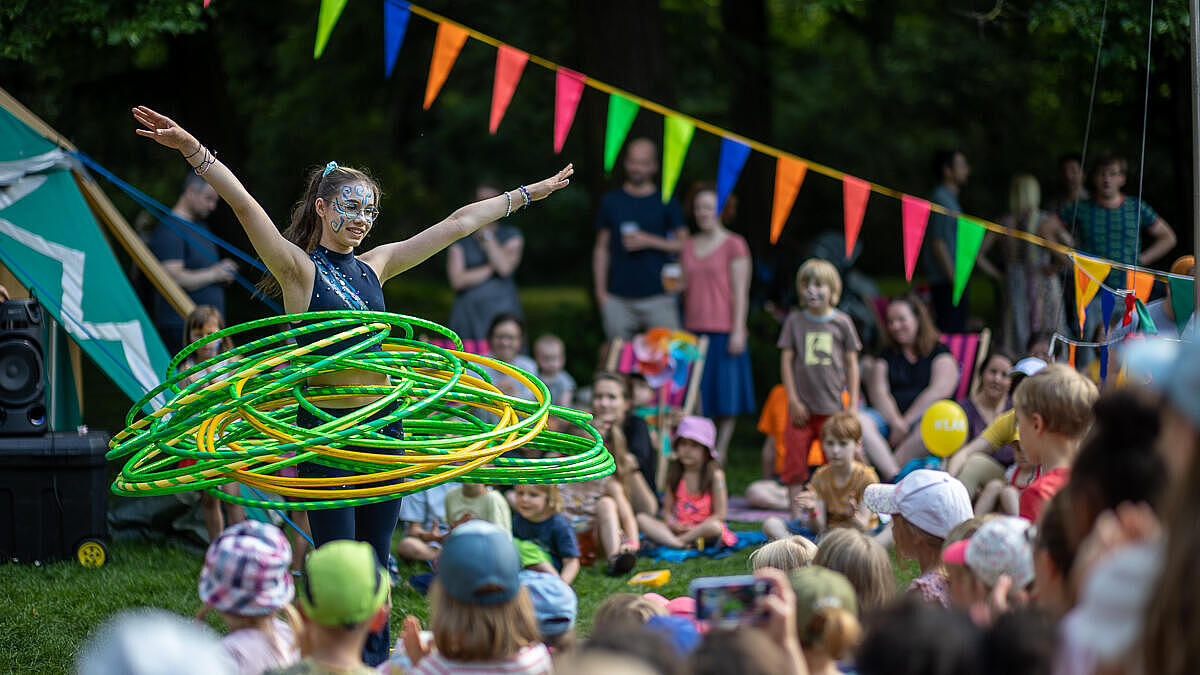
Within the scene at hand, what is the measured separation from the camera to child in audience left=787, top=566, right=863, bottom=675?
3010 millimetres

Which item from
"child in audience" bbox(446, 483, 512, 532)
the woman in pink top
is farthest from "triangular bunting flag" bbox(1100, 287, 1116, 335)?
"child in audience" bbox(446, 483, 512, 532)

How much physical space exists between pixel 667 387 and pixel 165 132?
4.80m

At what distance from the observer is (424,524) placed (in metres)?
6.76

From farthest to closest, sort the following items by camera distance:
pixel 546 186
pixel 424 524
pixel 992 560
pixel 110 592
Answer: pixel 424 524
pixel 110 592
pixel 546 186
pixel 992 560

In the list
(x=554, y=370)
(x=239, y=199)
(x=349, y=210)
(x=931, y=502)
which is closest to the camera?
(x=931, y=502)

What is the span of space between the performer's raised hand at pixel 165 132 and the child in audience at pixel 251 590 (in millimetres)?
1580

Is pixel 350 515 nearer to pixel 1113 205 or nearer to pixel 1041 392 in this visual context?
pixel 1041 392

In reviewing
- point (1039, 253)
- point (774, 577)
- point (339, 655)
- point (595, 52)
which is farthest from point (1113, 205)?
point (339, 655)

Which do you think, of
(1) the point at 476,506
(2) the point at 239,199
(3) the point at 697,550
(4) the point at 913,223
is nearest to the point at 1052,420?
(2) the point at 239,199

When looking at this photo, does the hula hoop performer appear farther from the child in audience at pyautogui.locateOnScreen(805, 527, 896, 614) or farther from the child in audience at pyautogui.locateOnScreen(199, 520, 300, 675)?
the child in audience at pyautogui.locateOnScreen(805, 527, 896, 614)

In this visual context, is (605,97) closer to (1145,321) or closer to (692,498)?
(692,498)

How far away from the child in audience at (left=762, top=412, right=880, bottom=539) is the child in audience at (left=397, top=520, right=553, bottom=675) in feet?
11.8

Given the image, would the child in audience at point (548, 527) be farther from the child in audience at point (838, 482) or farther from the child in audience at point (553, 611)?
the child in audience at point (553, 611)

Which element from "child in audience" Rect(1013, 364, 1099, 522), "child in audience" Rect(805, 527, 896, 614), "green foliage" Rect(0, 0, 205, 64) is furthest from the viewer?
"green foliage" Rect(0, 0, 205, 64)
